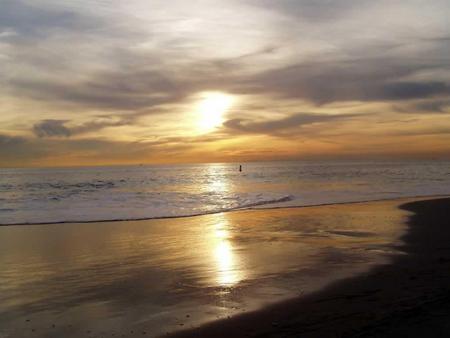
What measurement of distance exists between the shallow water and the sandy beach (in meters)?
Answer: 0.03

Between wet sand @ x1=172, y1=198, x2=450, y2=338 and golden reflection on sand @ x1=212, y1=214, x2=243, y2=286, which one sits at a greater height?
wet sand @ x1=172, y1=198, x2=450, y2=338

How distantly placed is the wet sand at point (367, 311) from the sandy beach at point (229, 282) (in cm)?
2

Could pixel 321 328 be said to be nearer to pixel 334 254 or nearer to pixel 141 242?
pixel 334 254

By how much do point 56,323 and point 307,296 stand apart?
419 cm

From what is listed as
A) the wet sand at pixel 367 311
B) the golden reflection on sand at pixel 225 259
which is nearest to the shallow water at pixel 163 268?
the golden reflection on sand at pixel 225 259

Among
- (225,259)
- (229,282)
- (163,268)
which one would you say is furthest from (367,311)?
(163,268)

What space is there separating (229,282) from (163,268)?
2.06 metres

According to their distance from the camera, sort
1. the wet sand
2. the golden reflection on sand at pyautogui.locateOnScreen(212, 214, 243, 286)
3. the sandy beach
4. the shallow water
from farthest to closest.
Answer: the golden reflection on sand at pyautogui.locateOnScreen(212, 214, 243, 286), the shallow water, the sandy beach, the wet sand

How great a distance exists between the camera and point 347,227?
56.2 ft

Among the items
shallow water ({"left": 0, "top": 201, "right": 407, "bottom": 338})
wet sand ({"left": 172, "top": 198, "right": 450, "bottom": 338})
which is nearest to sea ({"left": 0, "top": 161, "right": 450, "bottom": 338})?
shallow water ({"left": 0, "top": 201, "right": 407, "bottom": 338})

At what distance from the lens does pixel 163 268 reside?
1068 centimetres

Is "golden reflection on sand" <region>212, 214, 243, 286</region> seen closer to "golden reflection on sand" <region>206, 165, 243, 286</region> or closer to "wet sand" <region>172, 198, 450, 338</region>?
"golden reflection on sand" <region>206, 165, 243, 286</region>

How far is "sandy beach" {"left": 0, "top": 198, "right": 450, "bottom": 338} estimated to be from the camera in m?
6.76

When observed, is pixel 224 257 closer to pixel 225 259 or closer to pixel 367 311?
pixel 225 259
